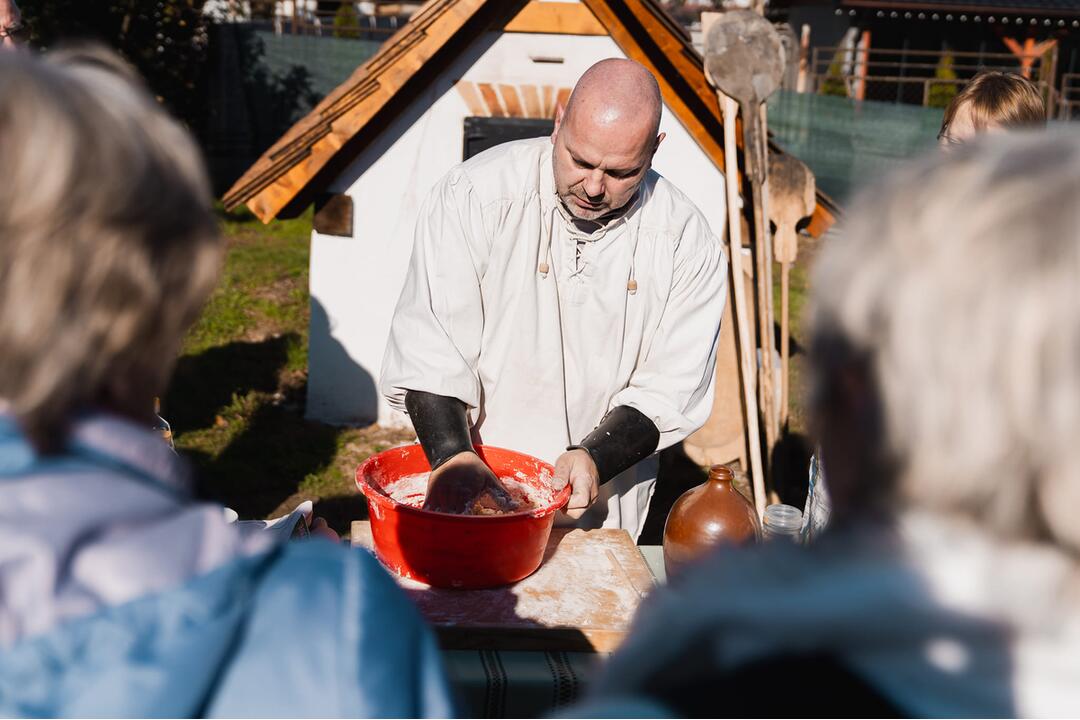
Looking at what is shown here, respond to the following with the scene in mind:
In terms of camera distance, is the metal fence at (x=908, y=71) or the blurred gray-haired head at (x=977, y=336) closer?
the blurred gray-haired head at (x=977, y=336)

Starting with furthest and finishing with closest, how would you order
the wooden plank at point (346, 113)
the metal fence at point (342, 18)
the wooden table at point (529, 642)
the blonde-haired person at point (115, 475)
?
the metal fence at point (342, 18)
the wooden plank at point (346, 113)
the wooden table at point (529, 642)
the blonde-haired person at point (115, 475)

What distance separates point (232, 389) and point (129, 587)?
6.20 metres

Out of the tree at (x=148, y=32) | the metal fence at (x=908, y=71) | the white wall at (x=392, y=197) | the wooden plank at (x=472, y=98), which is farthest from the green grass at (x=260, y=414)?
the metal fence at (x=908, y=71)

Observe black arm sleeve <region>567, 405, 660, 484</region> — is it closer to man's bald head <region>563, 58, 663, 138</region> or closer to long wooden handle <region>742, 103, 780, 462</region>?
man's bald head <region>563, 58, 663, 138</region>

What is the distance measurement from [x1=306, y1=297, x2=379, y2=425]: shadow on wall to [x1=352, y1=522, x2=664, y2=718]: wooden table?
3946 mm

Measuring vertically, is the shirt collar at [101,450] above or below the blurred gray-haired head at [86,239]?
below

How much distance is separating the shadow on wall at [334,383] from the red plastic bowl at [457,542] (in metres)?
3.88

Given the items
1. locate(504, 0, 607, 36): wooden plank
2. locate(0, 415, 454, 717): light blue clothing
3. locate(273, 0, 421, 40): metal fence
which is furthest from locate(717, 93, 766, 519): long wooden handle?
locate(273, 0, 421, 40): metal fence

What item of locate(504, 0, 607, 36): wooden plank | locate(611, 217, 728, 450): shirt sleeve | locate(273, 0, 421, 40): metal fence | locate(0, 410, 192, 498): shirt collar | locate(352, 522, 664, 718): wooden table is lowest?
locate(352, 522, 664, 718): wooden table

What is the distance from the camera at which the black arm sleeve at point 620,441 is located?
2770 millimetres

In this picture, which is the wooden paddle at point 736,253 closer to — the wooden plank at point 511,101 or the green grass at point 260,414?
the wooden plank at point 511,101

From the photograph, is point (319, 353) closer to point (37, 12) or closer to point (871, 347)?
point (871, 347)

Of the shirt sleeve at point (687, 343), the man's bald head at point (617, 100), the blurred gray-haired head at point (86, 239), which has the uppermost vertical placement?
the man's bald head at point (617, 100)

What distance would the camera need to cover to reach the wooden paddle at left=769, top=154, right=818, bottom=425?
212 inches
